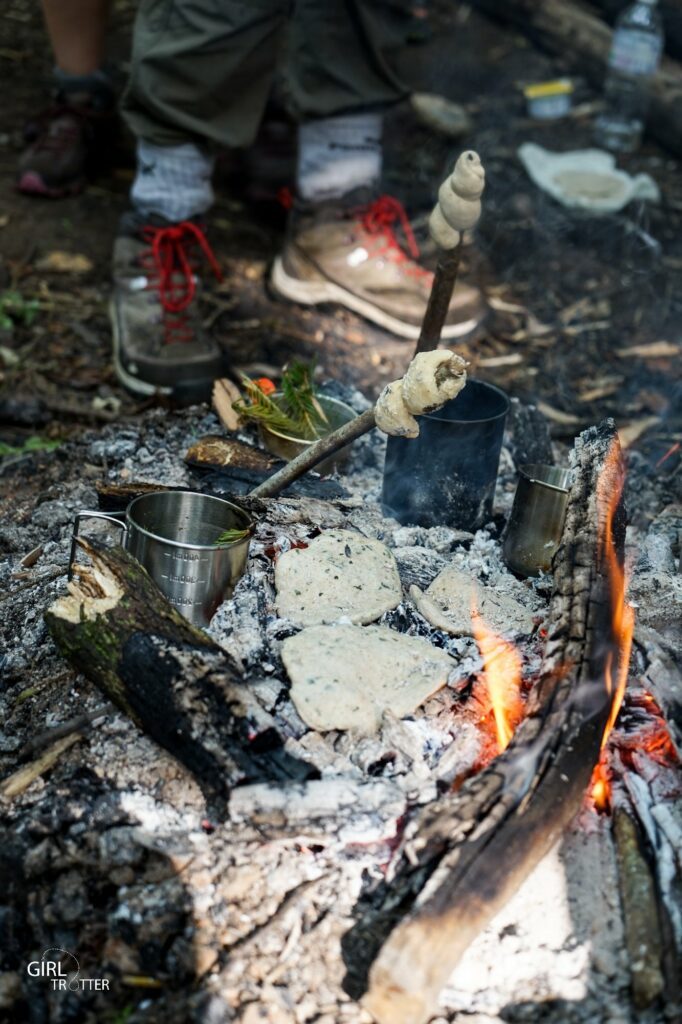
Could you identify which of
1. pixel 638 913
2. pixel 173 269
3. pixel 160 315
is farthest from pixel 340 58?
pixel 638 913

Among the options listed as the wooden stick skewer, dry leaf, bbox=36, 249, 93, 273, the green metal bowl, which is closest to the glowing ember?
the wooden stick skewer

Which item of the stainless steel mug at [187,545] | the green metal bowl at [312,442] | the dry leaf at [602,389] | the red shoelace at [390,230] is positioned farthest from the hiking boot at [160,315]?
the dry leaf at [602,389]

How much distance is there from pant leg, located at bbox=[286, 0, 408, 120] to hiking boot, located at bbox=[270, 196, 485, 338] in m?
0.52

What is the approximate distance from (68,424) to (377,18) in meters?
2.48

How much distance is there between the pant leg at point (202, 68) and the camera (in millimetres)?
4562

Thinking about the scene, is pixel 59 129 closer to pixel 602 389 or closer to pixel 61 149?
pixel 61 149

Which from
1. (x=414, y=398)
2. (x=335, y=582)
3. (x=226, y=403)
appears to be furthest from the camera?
(x=226, y=403)

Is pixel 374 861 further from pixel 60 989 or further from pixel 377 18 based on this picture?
pixel 377 18

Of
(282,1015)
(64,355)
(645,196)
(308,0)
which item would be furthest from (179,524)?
(645,196)

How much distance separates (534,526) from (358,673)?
849 millimetres

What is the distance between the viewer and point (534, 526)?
127 inches

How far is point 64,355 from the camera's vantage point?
502cm

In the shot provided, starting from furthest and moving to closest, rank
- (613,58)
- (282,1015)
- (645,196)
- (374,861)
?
(613,58) < (645,196) < (374,861) < (282,1015)

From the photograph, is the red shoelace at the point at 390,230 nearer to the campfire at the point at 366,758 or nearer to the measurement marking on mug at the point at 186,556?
the campfire at the point at 366,758
